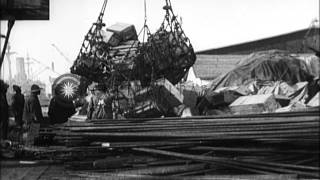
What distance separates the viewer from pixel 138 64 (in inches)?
328

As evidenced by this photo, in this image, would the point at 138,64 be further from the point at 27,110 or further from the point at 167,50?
the point at 27,110

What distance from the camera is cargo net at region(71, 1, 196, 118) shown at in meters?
8.22

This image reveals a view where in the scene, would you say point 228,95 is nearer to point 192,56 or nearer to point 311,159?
point 192,56

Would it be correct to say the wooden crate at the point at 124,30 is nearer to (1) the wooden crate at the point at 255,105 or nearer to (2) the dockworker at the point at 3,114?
(1) the wooden crate at the point at 255,105

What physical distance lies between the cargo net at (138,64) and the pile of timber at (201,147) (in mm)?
3012

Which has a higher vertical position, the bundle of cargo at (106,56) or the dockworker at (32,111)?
the bundle of cargo at (106,56)

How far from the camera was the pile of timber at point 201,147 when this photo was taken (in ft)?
13.4

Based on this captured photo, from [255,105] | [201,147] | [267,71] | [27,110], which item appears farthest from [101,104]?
[267,71]

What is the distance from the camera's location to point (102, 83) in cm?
866

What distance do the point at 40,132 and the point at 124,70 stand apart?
7.61ft

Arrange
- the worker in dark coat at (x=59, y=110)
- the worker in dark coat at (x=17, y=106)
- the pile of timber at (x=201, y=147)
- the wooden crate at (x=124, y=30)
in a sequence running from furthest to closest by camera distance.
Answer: the wooden crate at (x=124, y=30) < the worker in dark coat at (x=59, y=110) < the worker in dark coat at (x=17, y=106) < the pile of timber at (x=201, y=147)

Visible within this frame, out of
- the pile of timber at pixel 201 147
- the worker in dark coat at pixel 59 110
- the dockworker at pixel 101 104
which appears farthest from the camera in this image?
the worker in dark coat at pixel 59 110

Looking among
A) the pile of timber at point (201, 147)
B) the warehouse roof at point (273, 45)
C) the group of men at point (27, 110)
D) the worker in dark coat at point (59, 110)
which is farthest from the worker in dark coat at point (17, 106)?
the warehouse roof at point (273, 45)

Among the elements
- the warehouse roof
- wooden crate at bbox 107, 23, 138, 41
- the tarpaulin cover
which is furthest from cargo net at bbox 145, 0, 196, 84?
the warehouse roof
